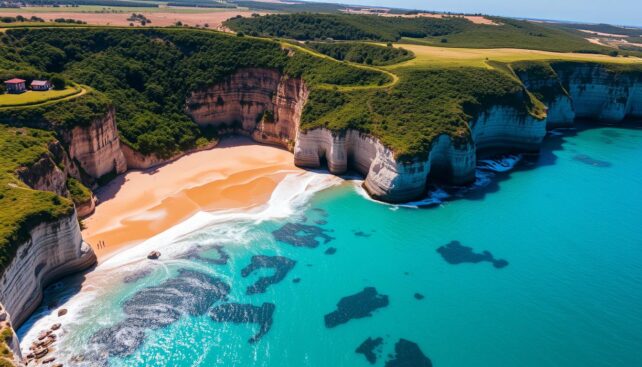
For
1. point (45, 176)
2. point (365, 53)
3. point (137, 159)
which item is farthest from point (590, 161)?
point (45, 176)

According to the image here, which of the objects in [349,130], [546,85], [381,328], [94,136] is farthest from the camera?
[546,85]

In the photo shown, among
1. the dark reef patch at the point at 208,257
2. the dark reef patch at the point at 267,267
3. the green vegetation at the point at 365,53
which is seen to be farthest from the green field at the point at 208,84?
the dark reef patch at the point at 267,267

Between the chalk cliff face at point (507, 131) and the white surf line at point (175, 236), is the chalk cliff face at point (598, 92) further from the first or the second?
the white surf line at point (175, 236)

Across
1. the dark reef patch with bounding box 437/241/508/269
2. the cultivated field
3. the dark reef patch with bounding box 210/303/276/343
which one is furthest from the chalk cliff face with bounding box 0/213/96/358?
the cultivated field

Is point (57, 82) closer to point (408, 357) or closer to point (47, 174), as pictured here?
point (47, 174)

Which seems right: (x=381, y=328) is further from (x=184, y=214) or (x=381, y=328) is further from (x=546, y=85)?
(x=546, y=85)

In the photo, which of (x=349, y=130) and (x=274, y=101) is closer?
(x=349, y=130)

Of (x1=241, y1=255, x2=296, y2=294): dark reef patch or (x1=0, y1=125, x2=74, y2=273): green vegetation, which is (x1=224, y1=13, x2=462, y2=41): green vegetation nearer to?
(x1=0, y1=125, x2=74, y2=273): green vegetation

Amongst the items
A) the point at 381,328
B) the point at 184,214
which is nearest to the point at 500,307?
the point at 381,328
